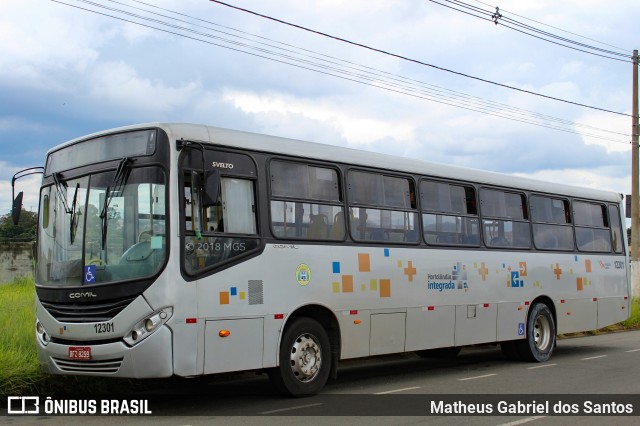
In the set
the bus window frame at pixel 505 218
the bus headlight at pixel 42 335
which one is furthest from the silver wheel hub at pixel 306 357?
the bus window frame at pixel 505 218

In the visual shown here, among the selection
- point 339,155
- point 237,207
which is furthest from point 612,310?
point 237,207

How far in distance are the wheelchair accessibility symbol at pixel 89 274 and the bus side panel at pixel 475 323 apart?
20.6 feet

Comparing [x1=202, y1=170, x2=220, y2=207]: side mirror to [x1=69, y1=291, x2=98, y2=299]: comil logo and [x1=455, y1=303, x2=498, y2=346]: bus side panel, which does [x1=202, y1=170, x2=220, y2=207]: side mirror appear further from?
[x1=455, y1=303, x2=498, y2=346]: bus side panel

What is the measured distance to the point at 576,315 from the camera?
15727 mm

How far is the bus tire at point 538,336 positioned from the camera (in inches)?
567

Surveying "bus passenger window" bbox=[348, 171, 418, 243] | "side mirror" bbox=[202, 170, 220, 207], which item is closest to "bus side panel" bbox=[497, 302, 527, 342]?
"bus passenger window" bbox=[348, 171, 418, 243]

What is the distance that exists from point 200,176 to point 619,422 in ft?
17.7

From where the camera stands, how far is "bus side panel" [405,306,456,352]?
11.7 meters

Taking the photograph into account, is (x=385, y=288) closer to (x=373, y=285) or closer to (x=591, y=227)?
(x=373, y=285)

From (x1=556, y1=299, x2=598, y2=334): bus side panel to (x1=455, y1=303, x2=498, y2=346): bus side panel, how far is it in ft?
7.98

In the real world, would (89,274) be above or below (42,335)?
above

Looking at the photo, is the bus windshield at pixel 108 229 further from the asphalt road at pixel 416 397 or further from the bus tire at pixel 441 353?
the bus tire at pixel 441 353

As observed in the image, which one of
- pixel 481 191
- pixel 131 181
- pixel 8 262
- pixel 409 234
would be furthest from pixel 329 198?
pixel 8 262

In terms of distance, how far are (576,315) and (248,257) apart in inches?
356
